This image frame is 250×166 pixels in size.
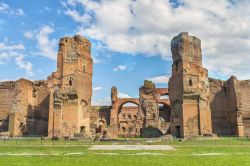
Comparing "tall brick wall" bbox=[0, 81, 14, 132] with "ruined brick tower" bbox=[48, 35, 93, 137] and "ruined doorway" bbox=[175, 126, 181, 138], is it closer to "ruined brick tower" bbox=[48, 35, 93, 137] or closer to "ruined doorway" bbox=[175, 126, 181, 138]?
"ruined brick tower" bbox=[48, 35, 93, 137]

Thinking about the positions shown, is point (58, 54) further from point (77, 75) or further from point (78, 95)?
point (78, 95)

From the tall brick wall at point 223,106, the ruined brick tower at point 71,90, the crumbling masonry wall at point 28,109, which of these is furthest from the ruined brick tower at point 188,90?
the crumbling masonry wall at point 28,109

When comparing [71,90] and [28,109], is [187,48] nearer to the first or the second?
[71,90]

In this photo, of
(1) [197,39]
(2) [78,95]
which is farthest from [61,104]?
(1) [197,39]

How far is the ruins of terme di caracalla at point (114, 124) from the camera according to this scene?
33344 mm

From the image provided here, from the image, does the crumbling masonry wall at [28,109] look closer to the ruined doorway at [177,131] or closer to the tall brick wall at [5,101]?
the tall brick wall at [5,101]

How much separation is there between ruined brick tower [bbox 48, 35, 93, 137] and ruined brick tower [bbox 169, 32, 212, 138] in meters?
10.7

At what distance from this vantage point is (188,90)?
1325 inches

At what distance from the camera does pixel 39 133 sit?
40.7 m

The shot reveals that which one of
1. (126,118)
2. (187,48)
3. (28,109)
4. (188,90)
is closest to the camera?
(188,90)

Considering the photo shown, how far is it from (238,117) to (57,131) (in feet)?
73.6

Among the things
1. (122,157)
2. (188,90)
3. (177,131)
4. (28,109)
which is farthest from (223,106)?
(122,157)

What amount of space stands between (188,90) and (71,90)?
44.9ft

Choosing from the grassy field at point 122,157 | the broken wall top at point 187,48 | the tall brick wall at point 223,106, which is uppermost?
the broken wall top at point 187,48
